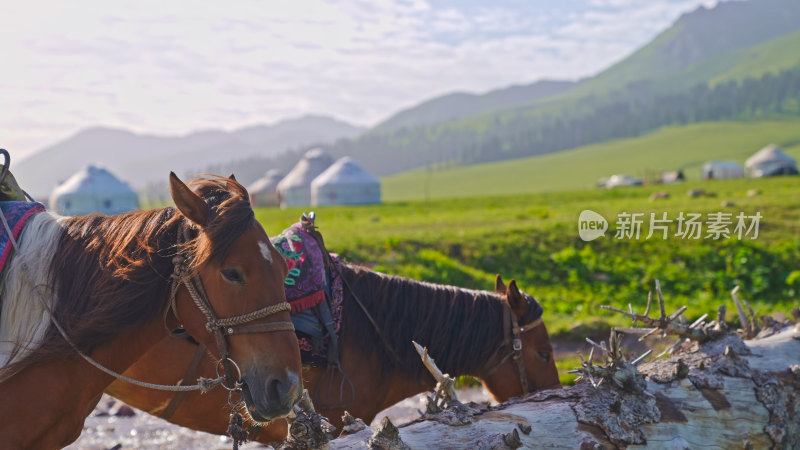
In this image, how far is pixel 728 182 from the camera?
31750 millimetres

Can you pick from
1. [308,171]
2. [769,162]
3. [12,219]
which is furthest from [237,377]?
[769,162]

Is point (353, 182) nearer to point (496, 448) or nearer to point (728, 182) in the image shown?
point (728, 182)

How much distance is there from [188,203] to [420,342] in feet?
7.77

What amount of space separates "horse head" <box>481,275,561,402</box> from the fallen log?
735 millimetres

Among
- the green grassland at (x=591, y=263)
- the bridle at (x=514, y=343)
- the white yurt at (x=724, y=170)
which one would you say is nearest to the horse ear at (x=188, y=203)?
the bridle at (x=514, y=343)

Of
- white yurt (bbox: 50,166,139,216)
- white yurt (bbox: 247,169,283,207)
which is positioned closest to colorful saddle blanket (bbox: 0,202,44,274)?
white yurt (bbox: 50,166,139,216)

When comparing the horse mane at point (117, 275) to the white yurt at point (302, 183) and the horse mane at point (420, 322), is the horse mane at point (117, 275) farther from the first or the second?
the white yurt at point (302, 183)

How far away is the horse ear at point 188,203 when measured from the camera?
2734 millimetres

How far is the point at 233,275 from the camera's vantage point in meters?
2.89

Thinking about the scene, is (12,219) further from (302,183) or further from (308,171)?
(308,171)

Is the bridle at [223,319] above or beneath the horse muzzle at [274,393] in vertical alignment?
above

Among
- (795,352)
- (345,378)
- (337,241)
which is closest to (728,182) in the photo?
(337,241)

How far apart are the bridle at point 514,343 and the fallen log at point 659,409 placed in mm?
853

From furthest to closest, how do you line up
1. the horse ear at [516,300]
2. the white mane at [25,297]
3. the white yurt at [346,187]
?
the white yurt at [346,187], the horse ear at [516,300], the white mane at [25,297]
